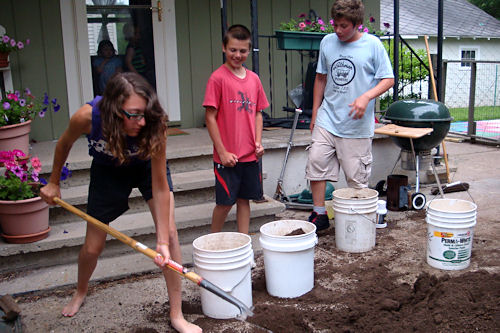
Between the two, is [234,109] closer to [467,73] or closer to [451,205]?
[451,205]

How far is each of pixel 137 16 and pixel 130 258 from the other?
325 centimetres

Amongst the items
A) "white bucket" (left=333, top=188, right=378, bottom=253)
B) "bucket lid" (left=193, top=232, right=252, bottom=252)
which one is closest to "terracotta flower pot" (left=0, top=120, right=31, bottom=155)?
"bucket lid" (left=193, top=232, right=252, bottom=252)

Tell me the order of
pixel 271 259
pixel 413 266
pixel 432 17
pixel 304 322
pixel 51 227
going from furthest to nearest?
pixel 432 17
pixel 51 227
pixel 413 266
pixel 271 259
pixel 304 322

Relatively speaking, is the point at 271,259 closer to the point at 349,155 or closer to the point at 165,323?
the point at 165,323

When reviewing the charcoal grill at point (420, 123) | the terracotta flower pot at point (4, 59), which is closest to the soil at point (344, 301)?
the charcoal grill at point (420, 123)

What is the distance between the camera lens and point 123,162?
8.50 ft

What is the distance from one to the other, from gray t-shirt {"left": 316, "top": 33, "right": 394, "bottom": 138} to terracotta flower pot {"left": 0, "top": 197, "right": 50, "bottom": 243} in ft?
7.50

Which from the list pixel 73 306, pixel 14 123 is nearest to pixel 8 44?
pixel 14 123

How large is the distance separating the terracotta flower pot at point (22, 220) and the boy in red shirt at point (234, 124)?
1257mm

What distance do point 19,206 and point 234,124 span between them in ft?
5.27

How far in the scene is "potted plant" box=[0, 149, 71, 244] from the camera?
3.49m

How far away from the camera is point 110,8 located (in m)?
5.76

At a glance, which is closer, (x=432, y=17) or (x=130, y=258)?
(x=130, y=258)

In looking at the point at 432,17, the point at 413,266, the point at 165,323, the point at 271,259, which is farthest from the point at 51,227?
the point at 432,17
